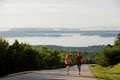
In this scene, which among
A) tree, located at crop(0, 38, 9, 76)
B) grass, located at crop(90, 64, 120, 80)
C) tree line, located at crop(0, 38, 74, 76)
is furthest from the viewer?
tree line, located at crop(0, 38, 74, 76)

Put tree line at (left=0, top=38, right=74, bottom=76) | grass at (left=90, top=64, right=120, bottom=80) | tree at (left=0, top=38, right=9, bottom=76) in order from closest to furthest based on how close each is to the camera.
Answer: grass at (left=90, top=64, right=120, bottom=80)
tree at (left=0, top=38, right=9, bottom=76)
tree line at (left=0, top=38, right=74, bottom=76)

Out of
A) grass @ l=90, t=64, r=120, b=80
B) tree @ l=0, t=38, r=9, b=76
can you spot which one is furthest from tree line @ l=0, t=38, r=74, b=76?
grass @ l=90, t=64, r=120, b=80

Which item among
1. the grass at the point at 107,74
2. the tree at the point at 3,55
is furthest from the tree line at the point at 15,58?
the grass at the point at 107,74

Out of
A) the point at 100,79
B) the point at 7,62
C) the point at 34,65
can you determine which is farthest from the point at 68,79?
the point at 34,65

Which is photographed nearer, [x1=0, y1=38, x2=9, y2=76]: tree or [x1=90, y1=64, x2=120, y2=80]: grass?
[x1=90, y1=64, x2=120, y2=80]: grass

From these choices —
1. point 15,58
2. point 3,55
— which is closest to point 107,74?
point 3,55

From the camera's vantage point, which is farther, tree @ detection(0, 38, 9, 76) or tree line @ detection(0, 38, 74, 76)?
tree line @ detection(0, 38, 74, 76)

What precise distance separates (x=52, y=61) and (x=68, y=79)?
329ft

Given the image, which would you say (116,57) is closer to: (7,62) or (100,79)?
(7,62)

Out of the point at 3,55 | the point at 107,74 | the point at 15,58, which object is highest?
the point at 3,55

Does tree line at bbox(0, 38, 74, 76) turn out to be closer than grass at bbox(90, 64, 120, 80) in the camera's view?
No

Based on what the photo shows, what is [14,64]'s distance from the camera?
83.2 meters

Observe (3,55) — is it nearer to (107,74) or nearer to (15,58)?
(15,58)

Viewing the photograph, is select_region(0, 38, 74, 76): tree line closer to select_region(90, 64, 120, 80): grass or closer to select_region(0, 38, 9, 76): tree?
select_region(0, 38, 9, 76): tree
